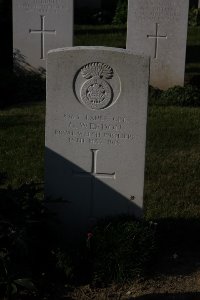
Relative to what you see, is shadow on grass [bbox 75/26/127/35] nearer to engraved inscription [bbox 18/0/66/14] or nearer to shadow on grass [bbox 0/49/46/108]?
shadow on grass [bbox 0/49/46/108]

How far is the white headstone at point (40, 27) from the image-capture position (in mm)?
10641

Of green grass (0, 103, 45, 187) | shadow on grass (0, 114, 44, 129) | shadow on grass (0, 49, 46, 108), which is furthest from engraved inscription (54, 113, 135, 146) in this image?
shadow on grass (0, 49, 46, 108)

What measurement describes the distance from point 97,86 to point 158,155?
2866 mm

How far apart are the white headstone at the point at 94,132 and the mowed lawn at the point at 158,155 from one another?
0.56 meters

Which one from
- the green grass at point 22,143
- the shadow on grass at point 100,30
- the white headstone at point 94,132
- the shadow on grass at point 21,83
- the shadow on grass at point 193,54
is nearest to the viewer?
the white headstone at point 94,132

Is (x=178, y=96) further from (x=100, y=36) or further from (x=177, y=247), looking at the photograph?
(x=100, y=36)

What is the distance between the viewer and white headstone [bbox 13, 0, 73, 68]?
34.9 ft

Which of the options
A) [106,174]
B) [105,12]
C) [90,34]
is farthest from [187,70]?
[106,174]

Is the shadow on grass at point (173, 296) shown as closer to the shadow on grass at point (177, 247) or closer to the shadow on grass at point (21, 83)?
the shadow on grass at point (177, 247)

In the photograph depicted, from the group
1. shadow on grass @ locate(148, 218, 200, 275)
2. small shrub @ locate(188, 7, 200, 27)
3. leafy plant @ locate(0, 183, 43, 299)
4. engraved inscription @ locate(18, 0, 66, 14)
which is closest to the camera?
leafy plant @ locate(0, 183, 43, 299)

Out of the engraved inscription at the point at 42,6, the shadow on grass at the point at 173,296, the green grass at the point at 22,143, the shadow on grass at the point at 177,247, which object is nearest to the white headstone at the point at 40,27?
the engraved inscription at the point at 42,6

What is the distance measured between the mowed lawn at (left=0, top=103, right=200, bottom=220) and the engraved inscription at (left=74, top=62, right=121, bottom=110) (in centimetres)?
95

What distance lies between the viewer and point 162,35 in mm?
10695

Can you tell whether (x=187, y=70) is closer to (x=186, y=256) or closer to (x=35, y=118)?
(x=35, y=118)
